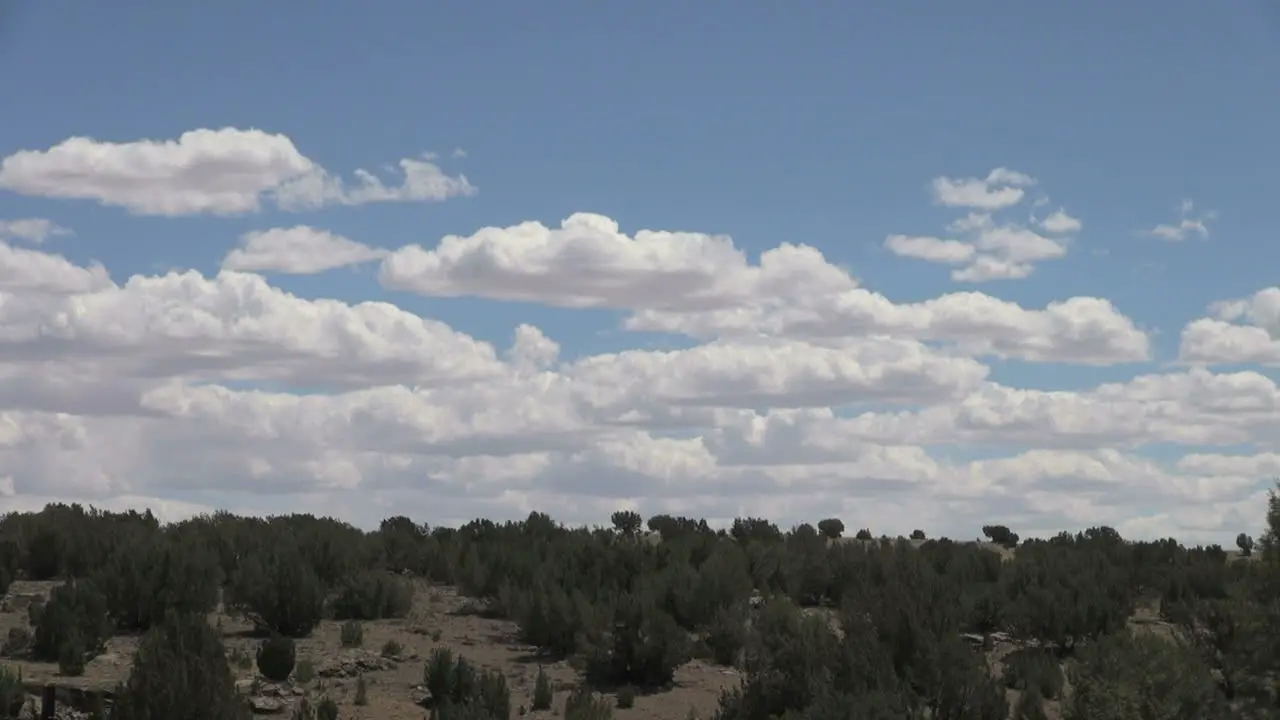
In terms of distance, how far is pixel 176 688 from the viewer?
67.7 feet

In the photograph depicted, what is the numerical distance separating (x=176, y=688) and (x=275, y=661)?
15.5 ft

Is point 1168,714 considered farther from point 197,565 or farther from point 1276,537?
point 197,565

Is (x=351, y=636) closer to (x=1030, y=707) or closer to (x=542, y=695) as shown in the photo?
(x=542, y=695)

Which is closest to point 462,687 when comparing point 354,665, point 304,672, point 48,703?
point 354,665

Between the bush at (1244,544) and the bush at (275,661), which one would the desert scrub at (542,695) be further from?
the bush at (1244,544)

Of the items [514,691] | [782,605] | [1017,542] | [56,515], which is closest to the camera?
[514,691]

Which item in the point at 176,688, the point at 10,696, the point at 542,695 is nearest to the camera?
the point at 176,688

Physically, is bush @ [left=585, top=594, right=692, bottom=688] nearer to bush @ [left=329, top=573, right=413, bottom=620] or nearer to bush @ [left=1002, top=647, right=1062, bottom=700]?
bush @ [left=329, top=573, right=413, bottom=620]

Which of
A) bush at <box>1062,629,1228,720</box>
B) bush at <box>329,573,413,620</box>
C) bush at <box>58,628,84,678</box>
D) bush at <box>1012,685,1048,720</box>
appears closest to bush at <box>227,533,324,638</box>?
bush at <box>329,573,413,620</box>

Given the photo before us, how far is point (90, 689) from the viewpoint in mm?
22672

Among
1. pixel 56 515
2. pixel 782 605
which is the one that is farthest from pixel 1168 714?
pixel 56 515

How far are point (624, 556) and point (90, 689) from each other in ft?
50.9

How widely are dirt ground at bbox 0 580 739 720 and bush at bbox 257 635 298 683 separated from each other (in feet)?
0.83

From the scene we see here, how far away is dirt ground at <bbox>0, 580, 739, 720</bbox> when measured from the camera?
24.5 meters
